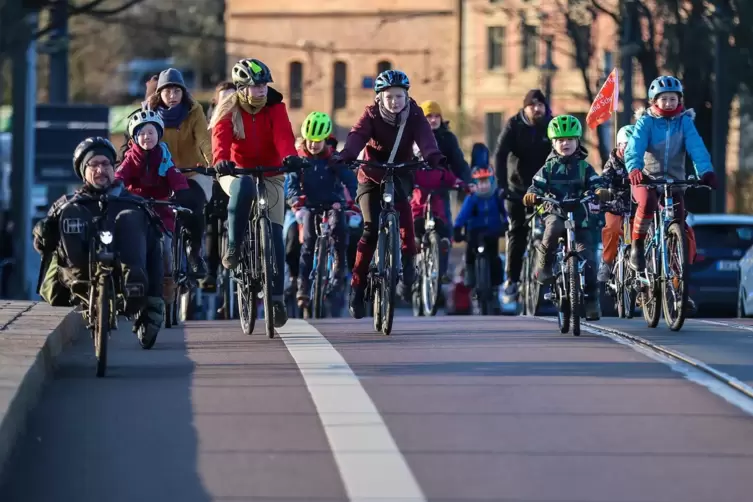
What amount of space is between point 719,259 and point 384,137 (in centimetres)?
1061

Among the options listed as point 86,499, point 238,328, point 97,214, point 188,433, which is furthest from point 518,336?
point 86,499

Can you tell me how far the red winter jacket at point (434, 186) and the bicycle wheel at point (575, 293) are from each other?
18.1ft

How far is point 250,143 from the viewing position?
14.2 metres

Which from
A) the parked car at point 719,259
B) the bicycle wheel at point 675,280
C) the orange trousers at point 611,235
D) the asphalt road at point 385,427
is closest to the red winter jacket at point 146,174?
the asphalt road at point 385,427

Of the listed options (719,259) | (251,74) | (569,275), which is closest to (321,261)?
(569,275)

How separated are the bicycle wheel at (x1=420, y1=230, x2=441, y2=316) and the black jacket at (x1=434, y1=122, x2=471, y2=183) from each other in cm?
97

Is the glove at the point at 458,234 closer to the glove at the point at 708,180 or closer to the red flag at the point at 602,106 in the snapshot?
the red flag at the point at 602,106

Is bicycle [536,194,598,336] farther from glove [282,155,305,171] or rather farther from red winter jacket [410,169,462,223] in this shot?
red winter jacket [410,169,462,223]

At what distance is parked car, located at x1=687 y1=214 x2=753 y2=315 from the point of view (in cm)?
2427

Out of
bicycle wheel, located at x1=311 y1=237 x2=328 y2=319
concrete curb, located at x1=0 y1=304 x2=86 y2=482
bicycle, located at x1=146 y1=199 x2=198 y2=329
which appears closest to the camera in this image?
concrete curb, located at x1=0 y1=304 x2=86 y2=482

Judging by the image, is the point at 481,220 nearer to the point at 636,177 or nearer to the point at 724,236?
the point at 724,236

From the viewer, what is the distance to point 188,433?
9.15 metres

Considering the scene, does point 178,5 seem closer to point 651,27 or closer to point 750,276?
point 651,27

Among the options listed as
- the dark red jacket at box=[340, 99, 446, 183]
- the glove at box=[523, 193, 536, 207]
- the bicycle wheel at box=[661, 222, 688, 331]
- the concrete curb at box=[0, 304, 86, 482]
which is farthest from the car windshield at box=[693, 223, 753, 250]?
the concrete curb at box=[0, 304, 86, 482]
